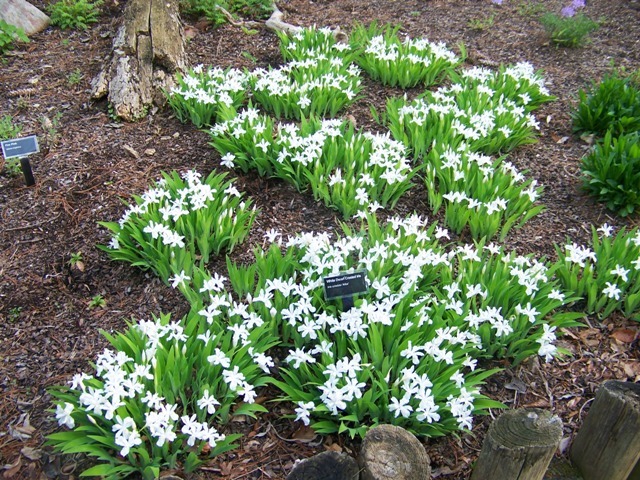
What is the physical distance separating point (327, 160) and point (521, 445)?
2635mm

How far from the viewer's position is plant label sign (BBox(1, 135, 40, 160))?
3.59 metres

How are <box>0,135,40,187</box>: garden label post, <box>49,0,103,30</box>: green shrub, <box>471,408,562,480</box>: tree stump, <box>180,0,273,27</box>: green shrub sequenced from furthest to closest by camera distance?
<box>180,0,273,27</box>: green shrub
<box>49,0,103,30</box>: green shrub
<box>0,135,40,187</box>: garden label post
<box>471,408,562,480</box>: tree stump

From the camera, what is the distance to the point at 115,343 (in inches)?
99.9

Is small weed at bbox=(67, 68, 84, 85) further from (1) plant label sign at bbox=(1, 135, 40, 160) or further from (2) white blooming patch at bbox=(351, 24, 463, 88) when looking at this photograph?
(2) white blooming patch at bbox=(351, 24, 463, 88)

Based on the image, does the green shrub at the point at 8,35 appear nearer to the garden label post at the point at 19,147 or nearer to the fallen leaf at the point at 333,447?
the garden label post at the point at 19,147

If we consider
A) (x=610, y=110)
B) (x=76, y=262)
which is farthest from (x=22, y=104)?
(x=610, y=110)

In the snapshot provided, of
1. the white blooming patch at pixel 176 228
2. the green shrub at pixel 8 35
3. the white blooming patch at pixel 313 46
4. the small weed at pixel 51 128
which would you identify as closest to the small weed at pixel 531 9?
the white blooming patch at pixel 313 46

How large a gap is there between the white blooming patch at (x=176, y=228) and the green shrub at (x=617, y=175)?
2.77m

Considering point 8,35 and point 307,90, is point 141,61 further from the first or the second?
point 8,35

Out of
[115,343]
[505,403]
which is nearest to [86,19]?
[115,343]

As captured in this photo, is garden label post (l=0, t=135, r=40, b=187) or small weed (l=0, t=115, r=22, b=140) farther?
small weed (l=0, t=115, r=22, b=140)

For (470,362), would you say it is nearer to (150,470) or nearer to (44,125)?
(150,470)

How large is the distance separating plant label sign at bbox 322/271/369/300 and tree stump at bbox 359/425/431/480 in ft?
3.19

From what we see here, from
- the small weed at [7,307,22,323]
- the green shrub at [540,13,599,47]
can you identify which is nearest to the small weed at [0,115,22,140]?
the small weed at [7,307,22,323]
